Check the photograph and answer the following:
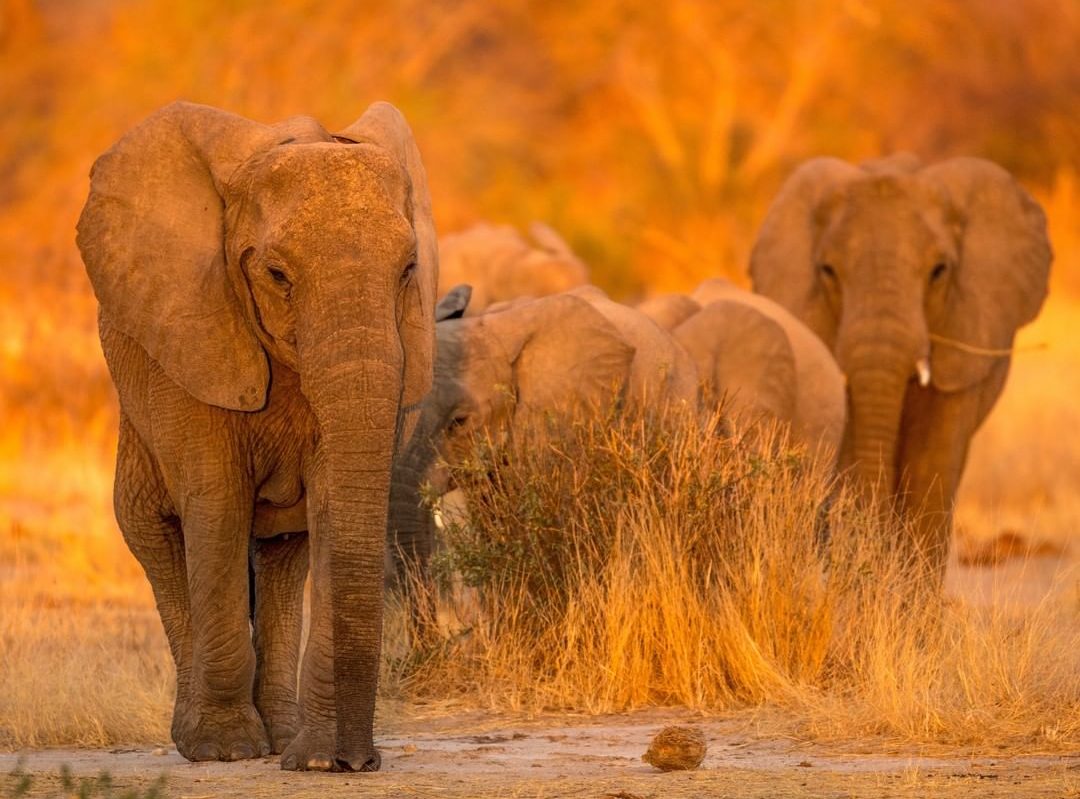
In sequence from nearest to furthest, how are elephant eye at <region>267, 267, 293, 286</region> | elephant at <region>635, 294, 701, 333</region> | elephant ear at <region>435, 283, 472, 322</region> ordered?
elephant eye at <region>267, 267, 293, 286</region>, elephant ear at <region>435, 283, 472, 322</region>, elephant at <region>635, 294, 701, 333</region>

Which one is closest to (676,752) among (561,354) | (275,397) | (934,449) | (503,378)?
(275,397)

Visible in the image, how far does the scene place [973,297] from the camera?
12.7 meters

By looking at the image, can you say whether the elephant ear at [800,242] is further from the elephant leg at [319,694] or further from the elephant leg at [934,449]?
the elephant leg at [319,694]

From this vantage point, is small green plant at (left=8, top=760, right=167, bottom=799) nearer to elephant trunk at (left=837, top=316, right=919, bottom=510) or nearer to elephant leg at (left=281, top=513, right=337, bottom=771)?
elephant leg at (left=281, top=513, right=337, bottom=771)

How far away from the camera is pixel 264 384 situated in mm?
7043

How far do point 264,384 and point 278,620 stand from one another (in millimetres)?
1017

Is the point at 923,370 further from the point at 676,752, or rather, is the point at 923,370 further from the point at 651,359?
the point at 676,752

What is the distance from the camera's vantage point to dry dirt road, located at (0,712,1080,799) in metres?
6.55

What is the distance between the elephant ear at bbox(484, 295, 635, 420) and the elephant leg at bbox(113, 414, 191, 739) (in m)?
2.41

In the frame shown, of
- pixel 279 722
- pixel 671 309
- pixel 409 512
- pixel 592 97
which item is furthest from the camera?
pixel 592 97

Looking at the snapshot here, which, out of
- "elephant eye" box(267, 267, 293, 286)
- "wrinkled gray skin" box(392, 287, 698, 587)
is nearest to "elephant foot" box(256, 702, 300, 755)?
"elephant eye" box(267, 267, 293, 286)

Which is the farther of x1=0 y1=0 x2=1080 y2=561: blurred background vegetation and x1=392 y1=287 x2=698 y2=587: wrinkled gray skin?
x1=0 y1=0 x2=1080 y2=561: blurred background vegetation

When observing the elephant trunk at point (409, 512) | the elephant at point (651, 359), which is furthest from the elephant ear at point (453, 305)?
the elephant trunk at point (409, 512)

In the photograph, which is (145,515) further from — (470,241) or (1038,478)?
(1038,478)
